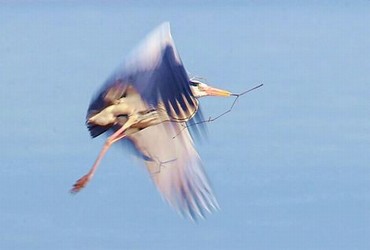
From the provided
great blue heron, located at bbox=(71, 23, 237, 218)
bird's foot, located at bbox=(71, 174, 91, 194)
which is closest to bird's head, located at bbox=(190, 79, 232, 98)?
great blue heron, located at bbox=(71, 23, 237, 218)

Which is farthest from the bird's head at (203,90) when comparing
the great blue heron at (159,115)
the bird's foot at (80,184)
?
the bird's foot at (80,184)

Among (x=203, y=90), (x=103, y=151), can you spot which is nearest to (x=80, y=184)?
(x=103, y=151)

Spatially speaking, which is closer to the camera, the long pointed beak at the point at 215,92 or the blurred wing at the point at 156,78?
the blurred wing at the point at 156,78

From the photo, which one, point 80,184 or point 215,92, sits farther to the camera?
point 215,92

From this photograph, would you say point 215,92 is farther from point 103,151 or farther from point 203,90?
point 103,151

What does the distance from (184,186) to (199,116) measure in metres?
0.30

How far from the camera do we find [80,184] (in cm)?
329

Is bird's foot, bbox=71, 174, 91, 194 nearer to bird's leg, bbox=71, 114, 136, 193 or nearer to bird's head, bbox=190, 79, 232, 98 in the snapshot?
bird's leg, bbox=71, 114, 136, 193

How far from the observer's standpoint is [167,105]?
336 centimetres

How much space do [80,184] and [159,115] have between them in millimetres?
289

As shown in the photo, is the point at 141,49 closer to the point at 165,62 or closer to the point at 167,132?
the point at 165,62

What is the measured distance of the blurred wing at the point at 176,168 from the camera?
359 cm

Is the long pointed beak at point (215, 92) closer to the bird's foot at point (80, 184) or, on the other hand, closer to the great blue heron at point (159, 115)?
the great blue heron at point (159, 115)

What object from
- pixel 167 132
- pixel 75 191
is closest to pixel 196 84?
pixel 167 132
